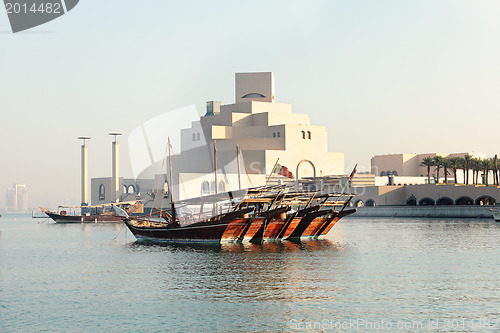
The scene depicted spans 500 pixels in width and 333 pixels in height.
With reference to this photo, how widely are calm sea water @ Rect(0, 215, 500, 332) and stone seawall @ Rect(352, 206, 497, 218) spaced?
58978 millimetres

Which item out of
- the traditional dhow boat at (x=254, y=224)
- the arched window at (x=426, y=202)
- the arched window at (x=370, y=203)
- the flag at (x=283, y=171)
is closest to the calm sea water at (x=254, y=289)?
the traditional dhow boat at (x=254, y=224)

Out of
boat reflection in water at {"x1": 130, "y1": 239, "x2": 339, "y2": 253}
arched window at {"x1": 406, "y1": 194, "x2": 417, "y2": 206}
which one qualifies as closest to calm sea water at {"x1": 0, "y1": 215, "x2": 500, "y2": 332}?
boat reflection in water at {"x1": 130, "y1": 239, "x2": 339, "y2": 253}

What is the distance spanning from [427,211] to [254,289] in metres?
94.8

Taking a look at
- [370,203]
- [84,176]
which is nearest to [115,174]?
[84,176]

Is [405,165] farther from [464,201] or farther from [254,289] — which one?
[254,289]

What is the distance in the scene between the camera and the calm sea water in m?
25.8

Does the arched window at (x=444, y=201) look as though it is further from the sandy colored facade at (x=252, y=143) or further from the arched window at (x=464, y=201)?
the sandy colored facade at (x=252, y=143)

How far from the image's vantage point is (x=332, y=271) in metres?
40.2

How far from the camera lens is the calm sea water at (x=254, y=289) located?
84.5 feet

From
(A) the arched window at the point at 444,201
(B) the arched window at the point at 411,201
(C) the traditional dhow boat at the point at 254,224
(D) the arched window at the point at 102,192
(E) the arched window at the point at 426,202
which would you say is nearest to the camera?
(C) the traditional dhow boat at the point at 254,224

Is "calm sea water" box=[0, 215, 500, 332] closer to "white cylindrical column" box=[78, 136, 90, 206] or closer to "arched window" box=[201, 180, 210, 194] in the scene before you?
"arched window" box=[201, 180, 210, 194]

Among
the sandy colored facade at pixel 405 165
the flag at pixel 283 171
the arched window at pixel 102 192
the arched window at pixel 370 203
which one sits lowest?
the arched window at pixel 370 203

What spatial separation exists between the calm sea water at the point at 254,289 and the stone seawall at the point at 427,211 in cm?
5898

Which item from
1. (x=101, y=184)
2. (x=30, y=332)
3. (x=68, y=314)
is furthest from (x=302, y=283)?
(x=101, y=184)
